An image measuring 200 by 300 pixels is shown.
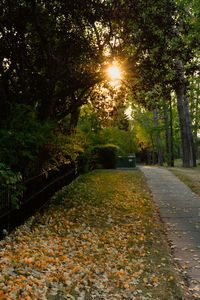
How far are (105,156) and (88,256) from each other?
658 inches

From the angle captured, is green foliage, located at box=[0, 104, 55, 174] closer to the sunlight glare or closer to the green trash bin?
the sunlight glare

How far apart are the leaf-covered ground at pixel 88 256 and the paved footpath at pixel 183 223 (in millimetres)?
290

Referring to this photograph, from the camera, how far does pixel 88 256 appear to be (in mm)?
5645

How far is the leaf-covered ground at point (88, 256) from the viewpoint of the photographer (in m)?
4.18

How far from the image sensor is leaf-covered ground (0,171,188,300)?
4184 mm

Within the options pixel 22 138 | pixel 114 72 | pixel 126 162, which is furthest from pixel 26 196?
pixel 126 162

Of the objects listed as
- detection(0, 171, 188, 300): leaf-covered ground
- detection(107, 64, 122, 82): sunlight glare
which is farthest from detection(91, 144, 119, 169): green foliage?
detection(0, 171, 188, 300): leaf-covered ground

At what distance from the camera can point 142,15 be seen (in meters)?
8.92

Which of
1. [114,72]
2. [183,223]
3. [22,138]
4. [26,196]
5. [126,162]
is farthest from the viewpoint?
[126,162]

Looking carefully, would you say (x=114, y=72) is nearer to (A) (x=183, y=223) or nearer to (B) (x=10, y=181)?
(A) (x=183, y=223)

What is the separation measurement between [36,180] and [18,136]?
184 centimetres

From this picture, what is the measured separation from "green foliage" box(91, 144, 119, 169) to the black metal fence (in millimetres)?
9831

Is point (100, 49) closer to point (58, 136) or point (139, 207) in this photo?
point (58, 136)

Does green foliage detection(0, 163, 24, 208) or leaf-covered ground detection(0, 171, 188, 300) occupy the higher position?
green foliage detection(0, 163, 24, 208)
